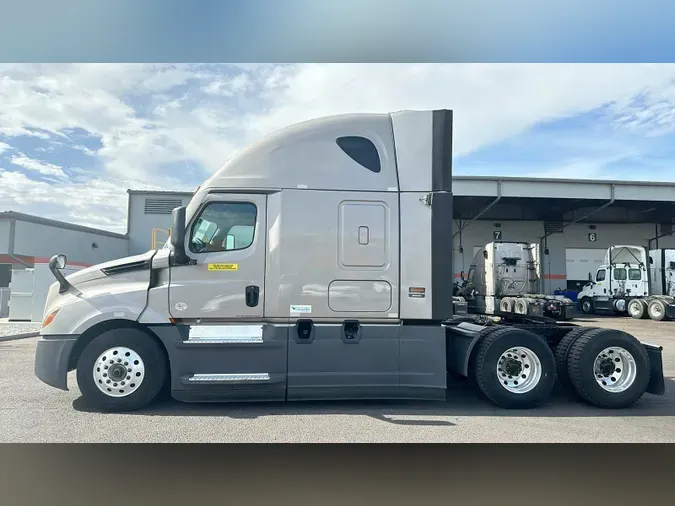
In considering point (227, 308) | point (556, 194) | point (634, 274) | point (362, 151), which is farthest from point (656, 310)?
point (227, 308)

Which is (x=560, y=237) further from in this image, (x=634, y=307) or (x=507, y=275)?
(x=507, y=275)

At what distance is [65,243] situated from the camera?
2330cm

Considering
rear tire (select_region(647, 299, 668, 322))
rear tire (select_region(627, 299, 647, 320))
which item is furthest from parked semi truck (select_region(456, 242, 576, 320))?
rear tire (select_region(627, 299, 647, 320))

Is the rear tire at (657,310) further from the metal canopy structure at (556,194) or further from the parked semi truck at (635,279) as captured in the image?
the metal canopy structure at (556,194)

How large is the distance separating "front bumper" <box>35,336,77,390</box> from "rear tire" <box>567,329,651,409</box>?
6490mm

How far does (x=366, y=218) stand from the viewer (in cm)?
582

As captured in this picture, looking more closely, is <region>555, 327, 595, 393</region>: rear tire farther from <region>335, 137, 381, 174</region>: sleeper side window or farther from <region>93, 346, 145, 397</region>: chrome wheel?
<region>93, 346, 145, 397</region>: chrome wheel

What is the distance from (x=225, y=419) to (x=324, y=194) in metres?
2.98

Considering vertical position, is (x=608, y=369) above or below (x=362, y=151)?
below

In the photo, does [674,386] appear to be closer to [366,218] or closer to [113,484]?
[366,218]

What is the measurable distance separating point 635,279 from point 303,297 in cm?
2372

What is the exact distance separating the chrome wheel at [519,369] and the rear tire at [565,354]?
55cm

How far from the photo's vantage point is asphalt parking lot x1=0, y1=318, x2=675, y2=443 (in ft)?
15.8

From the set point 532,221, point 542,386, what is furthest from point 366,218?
point 532,221
